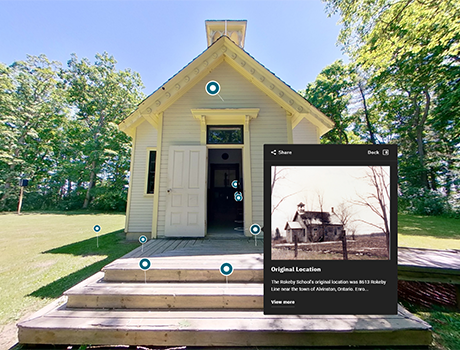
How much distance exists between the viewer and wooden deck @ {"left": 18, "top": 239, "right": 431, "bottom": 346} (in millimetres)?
1657

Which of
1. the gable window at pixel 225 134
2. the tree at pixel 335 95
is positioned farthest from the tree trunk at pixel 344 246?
the tree at pixel 335 95

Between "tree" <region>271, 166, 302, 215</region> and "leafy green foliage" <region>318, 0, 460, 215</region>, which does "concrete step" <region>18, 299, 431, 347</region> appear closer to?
"tree" <region>271, 166, 302, 215</region>

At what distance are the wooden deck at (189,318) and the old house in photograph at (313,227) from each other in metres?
1.20

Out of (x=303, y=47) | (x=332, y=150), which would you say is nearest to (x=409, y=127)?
(x=303, y=47)

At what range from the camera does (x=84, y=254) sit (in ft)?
14.4

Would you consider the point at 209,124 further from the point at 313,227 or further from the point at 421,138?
the point at 421,138

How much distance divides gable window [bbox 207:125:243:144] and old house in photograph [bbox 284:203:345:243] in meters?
3.78

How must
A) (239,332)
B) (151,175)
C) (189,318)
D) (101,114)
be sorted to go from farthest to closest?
1. (101,114)
2. (151,175)
3. (189,318)
4. (239,332)

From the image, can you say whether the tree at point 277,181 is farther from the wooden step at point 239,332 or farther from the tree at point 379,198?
the wooden step at point 239,332

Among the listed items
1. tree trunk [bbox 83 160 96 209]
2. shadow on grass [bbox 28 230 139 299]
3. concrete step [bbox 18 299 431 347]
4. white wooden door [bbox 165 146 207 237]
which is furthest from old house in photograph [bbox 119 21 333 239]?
tree trunk [bbox 83 160 96 209]

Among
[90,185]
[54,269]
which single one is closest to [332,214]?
[54,269]

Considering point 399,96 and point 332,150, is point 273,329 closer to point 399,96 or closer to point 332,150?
point 332,150

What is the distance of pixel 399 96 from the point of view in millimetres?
15500

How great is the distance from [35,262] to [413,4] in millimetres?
10575
